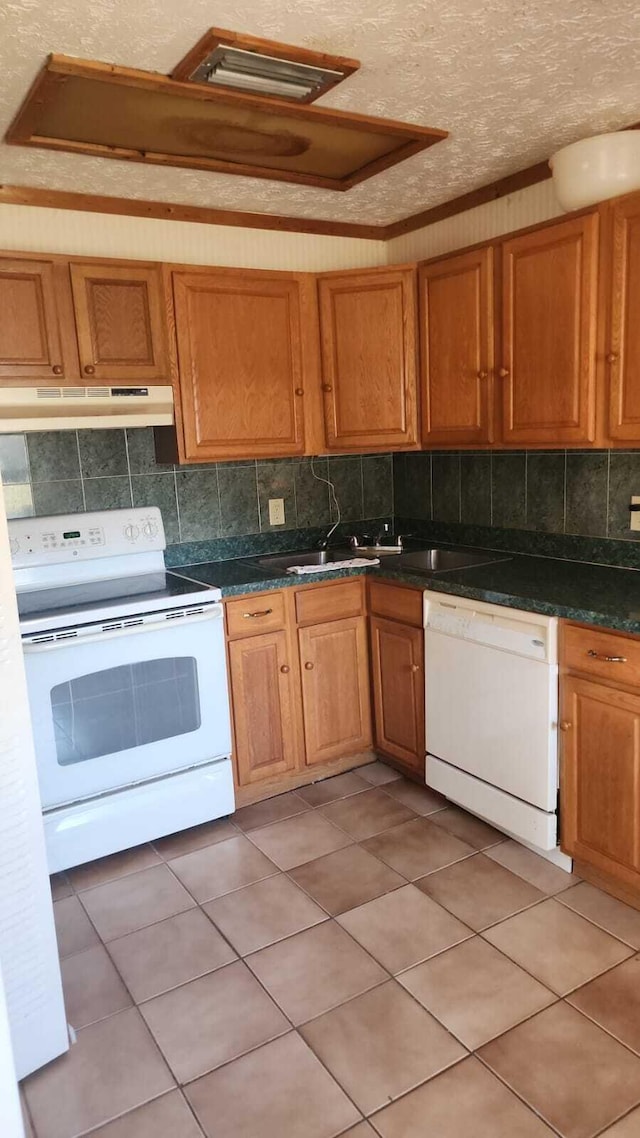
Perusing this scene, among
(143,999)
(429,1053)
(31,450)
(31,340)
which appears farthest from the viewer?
(31,450)

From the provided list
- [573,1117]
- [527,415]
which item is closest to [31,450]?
[527,415]

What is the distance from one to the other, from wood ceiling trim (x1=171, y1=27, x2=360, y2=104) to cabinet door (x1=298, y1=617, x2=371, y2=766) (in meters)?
1.87

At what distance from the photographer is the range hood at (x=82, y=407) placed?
101 inches

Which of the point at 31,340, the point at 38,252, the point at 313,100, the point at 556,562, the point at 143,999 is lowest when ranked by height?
the point at 143,999

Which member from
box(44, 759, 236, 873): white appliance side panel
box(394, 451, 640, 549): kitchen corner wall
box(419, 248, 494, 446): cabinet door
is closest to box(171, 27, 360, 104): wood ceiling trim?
box(419, 248, 494, 446): cabinet door

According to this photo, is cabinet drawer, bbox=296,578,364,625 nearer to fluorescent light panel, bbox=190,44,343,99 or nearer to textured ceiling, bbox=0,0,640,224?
textured ceiling, bbox=0,0,640,224

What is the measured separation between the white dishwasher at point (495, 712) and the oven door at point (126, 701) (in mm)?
806

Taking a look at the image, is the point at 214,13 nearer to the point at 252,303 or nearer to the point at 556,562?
the point at 252,303

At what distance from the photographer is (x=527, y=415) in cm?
263

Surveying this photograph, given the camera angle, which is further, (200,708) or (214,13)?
(200,708)

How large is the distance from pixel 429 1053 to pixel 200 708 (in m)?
1.36

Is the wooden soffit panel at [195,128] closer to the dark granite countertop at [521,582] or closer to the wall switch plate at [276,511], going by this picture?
the wall switch plate at [276,511]

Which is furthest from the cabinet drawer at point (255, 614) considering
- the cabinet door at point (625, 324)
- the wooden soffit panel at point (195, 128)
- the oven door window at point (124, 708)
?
the wooden soffit panel at point (195, 128)

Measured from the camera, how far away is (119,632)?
2531mm
